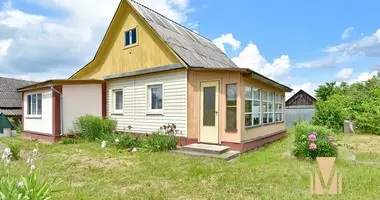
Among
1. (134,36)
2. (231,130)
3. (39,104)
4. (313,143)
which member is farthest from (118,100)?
(313,143)

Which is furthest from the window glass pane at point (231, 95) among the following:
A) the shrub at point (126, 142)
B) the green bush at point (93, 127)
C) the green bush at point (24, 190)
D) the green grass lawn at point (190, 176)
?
the green bush at point (24, 190)

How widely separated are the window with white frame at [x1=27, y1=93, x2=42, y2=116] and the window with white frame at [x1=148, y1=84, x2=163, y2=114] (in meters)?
6.21

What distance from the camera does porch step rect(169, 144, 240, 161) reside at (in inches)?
291

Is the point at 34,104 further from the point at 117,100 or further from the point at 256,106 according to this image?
the point at 256,106

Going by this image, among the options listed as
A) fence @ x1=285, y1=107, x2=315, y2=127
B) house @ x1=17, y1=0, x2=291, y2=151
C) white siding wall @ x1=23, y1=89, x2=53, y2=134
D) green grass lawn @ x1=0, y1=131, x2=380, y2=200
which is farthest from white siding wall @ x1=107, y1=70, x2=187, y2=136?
fence @ x1=285, y1=107, x2=315, y2=127

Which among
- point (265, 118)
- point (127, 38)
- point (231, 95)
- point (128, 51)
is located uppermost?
point (127, 38)

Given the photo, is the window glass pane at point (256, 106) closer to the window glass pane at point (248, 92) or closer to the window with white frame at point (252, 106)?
the window with white frame at point (252, 106)

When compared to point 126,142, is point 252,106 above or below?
above

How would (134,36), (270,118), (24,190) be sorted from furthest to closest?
(270,118)
(134,36)
(24,190)

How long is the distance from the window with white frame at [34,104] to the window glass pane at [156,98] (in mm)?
6333

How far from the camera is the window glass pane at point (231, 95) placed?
8281 millimetres

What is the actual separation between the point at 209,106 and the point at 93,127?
5800mm

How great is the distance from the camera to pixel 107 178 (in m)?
5.47

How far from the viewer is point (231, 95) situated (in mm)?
8359
